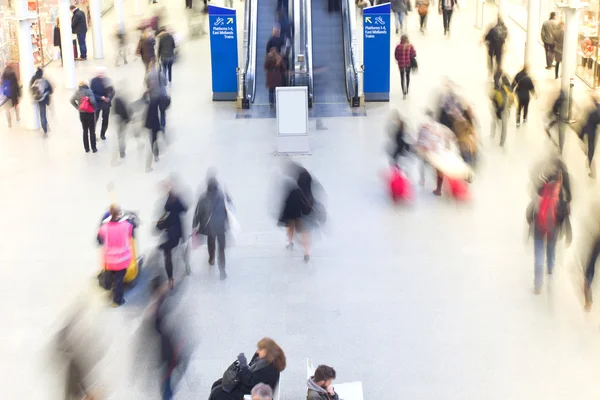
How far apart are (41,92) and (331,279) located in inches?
361

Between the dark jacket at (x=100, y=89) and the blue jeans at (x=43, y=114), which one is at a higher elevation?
the dark jacket at (x=100, y=89)

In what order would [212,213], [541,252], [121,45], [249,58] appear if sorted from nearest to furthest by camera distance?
[541,252] → [212,213] → [249,58] → [121,45]

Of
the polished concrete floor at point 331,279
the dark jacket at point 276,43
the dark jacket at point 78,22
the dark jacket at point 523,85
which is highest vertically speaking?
the dark jacket at point 78,22

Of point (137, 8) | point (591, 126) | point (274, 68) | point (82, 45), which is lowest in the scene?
point (591, 126)

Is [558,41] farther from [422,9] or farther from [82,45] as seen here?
[82,45]

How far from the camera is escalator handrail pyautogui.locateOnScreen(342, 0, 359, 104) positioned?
72.1ft

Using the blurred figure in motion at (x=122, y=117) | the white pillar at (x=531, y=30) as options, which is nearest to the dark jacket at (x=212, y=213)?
the blurred figure in motion at (x=122, y=117)

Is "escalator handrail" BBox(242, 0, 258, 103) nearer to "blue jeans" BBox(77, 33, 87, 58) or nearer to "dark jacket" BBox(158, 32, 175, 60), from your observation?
"dark jacket" BBox(158, 32, 175, 60)

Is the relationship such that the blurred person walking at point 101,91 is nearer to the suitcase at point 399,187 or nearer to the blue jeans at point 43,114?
the blue jeans at point 43,114

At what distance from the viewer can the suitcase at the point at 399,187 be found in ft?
50.7

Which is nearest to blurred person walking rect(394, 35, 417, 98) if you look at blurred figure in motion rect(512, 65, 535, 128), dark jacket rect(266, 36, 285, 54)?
dark jacket rect(266, 36, 285, 54)

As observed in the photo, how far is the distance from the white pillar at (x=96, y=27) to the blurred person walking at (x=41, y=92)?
26.6 feet

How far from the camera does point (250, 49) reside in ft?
77.6

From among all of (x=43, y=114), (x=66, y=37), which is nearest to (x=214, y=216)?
(x=43, y=114)
